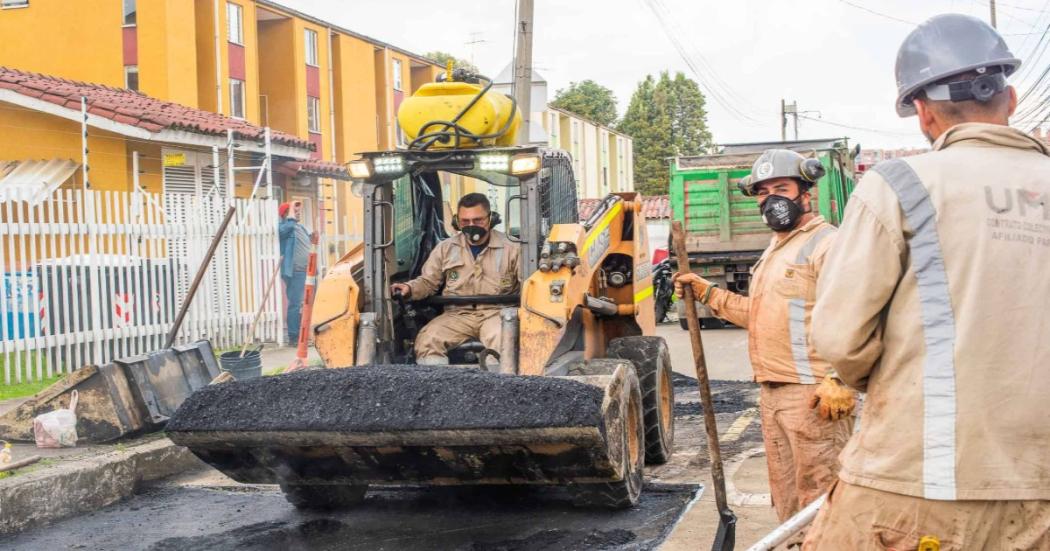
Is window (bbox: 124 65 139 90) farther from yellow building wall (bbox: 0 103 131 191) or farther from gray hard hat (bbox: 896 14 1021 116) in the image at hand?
gray hard hat (bbox: 896 14 1021 116)

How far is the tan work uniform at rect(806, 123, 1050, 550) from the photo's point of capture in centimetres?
250

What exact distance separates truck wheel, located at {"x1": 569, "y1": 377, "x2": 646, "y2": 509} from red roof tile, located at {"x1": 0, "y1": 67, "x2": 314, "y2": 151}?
14.5 meters

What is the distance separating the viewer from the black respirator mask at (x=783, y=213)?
5051 mm

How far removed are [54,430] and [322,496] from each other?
228cm

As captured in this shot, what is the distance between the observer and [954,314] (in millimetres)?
2512

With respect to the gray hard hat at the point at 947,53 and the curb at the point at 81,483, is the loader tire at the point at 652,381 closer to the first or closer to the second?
the curb at the point at 81,483

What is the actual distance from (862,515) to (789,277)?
7.72 feet

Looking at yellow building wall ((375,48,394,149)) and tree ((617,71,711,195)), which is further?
tree ((617,71,711,195))

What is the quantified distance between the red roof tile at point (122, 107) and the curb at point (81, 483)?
12191mm

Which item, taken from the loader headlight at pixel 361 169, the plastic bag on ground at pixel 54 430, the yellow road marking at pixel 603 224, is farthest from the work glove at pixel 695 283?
Result: the plastic bag on ground at pixel 54 430

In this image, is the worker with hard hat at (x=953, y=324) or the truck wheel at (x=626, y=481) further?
the truck wheel at (x=626, y=481)

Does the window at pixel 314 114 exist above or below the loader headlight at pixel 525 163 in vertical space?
above

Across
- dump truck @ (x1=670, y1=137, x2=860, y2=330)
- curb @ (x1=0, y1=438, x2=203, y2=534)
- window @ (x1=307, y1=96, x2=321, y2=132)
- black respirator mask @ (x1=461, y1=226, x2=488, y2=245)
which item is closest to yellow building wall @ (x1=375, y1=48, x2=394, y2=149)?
window @ (x1=307, y1=96, x2=321, y2=132)

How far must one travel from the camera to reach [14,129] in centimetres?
1952
